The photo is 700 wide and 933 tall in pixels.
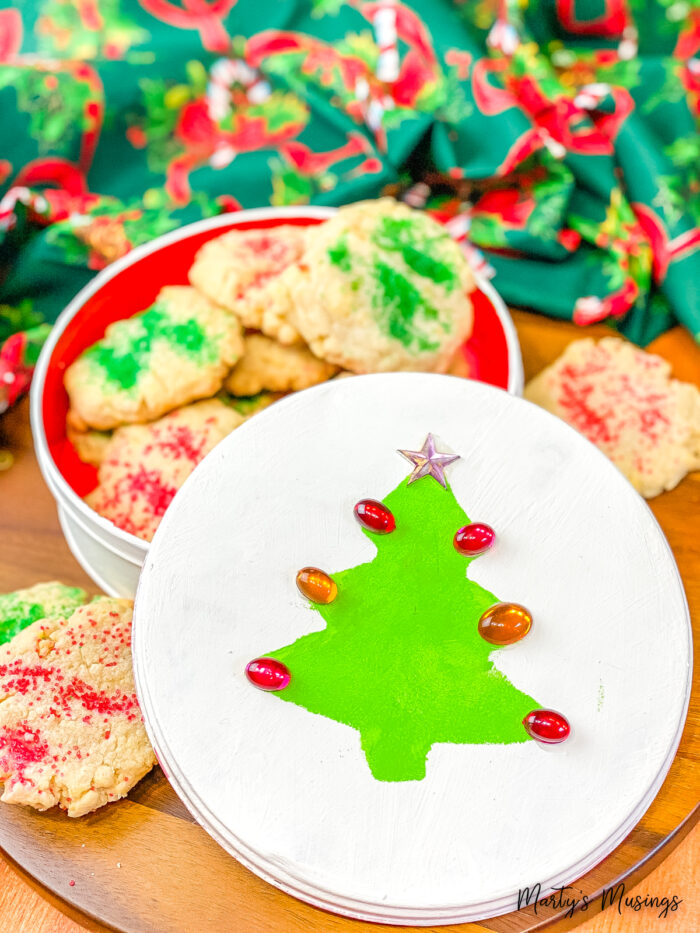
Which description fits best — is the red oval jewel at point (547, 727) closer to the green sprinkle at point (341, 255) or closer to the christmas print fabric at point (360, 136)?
the green sprinkle at point (341, 255)

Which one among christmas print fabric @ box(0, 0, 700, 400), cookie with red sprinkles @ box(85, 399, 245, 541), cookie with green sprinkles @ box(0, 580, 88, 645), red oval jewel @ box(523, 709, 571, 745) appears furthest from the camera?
christmas print fabric @ box(0, 0, 700, 400)

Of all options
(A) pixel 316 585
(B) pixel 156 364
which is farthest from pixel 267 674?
(B) pixel 156 364

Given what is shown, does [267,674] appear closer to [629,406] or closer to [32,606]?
[32,606]

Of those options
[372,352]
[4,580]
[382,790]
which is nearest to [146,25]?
[372,352]

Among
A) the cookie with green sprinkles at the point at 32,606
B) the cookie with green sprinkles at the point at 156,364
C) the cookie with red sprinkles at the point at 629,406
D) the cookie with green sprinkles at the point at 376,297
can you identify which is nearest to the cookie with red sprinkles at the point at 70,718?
the cookie with green sprinkles at the point at 32,606

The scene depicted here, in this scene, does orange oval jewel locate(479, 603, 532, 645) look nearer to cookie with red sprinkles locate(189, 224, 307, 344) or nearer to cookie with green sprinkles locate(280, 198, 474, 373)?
cookie with green sprinkles locate(280, 198, 474, 373)

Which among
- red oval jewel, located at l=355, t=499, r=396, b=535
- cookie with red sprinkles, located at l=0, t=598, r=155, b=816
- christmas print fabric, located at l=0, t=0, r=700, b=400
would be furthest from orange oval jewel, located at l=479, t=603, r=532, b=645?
christmas print fabric, located at l=0, t=0, r=700, b=400

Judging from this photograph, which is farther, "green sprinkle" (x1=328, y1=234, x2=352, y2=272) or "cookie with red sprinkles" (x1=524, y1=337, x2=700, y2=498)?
"cookie with red sprinkles" (x1=524, y1=337, x2=700, y2=498)
